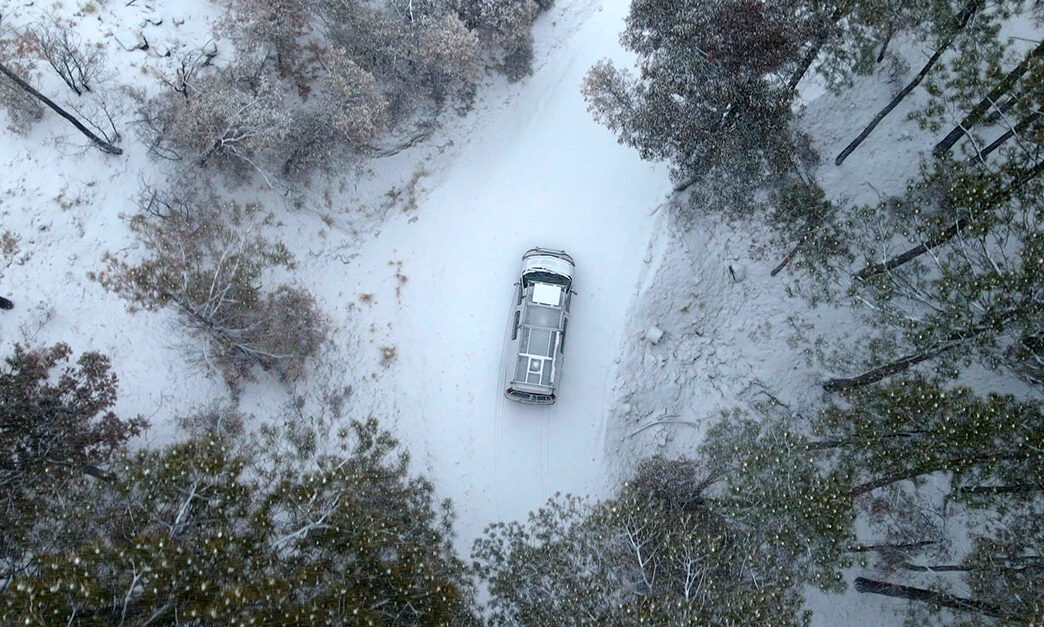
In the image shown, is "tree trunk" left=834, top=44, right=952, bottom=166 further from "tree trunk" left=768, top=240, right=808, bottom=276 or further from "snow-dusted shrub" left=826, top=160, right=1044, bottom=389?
"tree trunk" left=768, top=240, right=808, bottom=276

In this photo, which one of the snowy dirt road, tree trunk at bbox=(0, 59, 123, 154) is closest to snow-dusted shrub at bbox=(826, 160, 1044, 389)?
the snowy dirt road

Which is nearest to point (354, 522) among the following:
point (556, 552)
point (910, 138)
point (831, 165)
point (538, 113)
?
point (556, 552)

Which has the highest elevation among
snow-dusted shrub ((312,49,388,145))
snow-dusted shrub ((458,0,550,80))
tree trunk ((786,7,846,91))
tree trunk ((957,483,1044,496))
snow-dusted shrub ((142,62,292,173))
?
snow-dusted shrub ((458,0,550,80))

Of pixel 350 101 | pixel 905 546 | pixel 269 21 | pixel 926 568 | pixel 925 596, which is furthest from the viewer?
pixel 350 101

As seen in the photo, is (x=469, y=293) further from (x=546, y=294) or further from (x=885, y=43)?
(x=885, y=43)

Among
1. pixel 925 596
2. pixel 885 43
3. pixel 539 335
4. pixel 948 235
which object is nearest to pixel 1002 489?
pixel 925 596

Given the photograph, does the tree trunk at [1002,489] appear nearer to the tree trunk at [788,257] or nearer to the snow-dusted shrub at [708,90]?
the tree trunk at [788,257]

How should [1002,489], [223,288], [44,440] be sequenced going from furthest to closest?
[223,288], [44,440], [1002,489]
